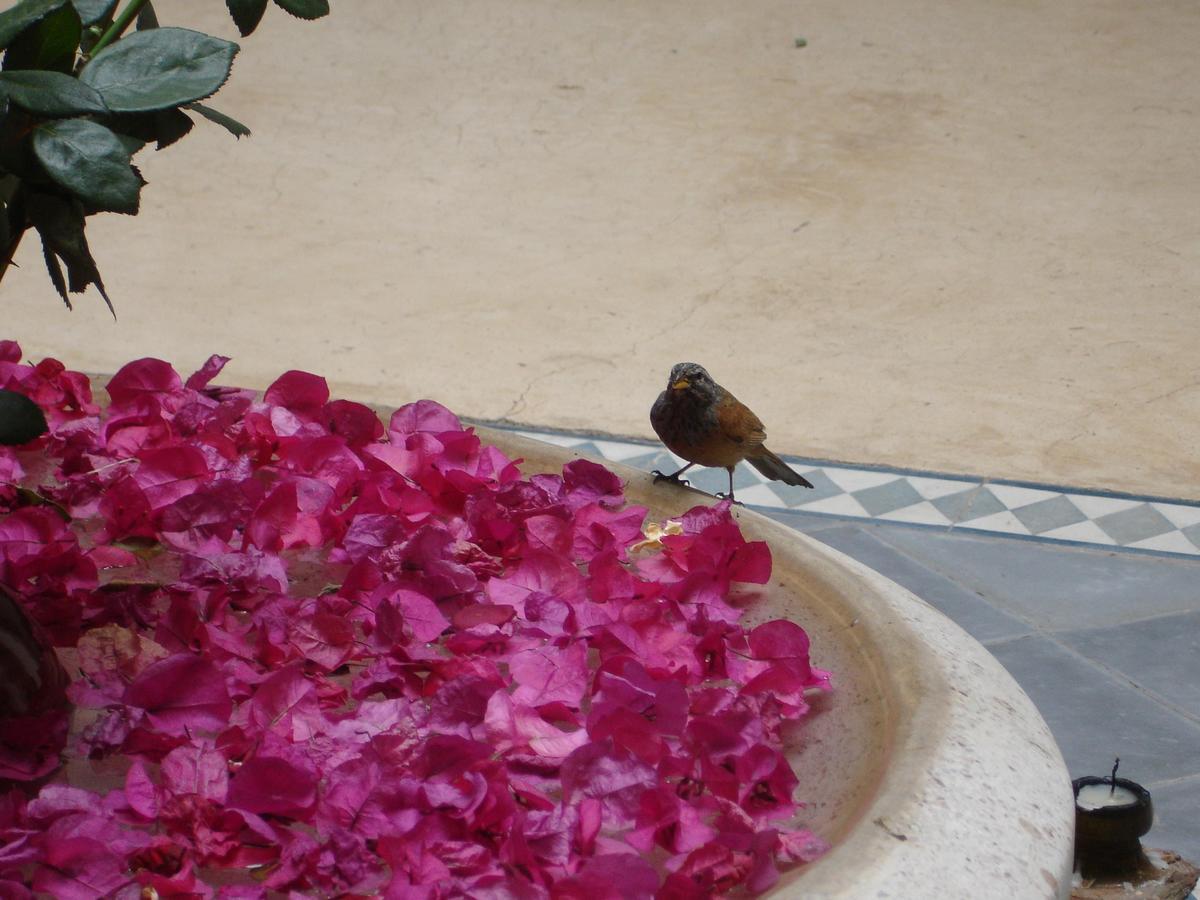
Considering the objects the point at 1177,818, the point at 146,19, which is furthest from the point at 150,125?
the point at 1177,818

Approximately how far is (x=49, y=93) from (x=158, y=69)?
0.09 meters

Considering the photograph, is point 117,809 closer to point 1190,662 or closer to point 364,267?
point 1190,662

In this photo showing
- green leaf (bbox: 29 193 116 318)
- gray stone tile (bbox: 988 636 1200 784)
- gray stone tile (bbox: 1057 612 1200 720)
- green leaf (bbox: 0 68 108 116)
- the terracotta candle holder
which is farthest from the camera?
gray stone tile (bbox: 1057 612 1200 720)

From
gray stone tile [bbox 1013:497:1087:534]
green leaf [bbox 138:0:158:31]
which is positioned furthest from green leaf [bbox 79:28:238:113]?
gray stone tile [bbox 1013:497:1087:534]

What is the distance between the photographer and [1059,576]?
304 cm

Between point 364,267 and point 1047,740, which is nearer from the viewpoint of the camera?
point 1047,740

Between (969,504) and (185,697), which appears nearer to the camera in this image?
(185,697)

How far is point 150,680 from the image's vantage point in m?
1.14

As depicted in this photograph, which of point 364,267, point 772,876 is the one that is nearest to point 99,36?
point 772,876

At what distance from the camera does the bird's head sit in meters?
2.04

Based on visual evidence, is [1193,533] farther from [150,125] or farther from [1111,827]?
[150,125]

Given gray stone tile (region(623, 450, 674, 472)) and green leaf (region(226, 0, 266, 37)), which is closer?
green leaf (region(226, 0, 266, 37))

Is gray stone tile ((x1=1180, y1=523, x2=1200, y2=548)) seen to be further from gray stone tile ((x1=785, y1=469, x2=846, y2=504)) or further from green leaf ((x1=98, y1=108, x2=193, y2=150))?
green leaf ((x1=98, y1=108, x2=193, y2=150))

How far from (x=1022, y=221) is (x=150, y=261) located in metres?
2.85
